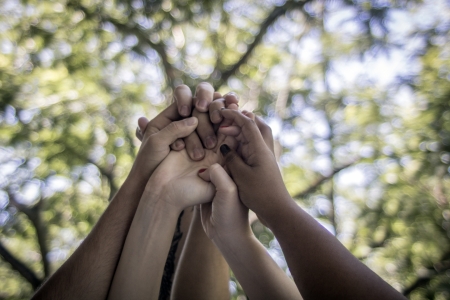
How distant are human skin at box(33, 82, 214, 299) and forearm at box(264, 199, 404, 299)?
2.33ft

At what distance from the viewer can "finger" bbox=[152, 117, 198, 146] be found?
169 cm

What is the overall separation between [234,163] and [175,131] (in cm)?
38

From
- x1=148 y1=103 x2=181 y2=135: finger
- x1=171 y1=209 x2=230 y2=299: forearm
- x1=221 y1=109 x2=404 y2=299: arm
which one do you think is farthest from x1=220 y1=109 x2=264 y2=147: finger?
x1=171 y1=209 x2=230 y2=299: forearm

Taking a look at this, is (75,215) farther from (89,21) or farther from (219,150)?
(219,150)

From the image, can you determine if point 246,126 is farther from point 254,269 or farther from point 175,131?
point 254,269

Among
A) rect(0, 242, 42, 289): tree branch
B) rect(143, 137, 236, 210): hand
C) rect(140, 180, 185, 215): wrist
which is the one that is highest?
rect(143, 137, 236, 210): hand

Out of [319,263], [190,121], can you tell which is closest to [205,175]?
[190,121]

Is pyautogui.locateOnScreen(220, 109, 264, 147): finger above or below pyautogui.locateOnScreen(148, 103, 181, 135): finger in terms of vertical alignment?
above

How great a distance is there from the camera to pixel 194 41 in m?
5.08

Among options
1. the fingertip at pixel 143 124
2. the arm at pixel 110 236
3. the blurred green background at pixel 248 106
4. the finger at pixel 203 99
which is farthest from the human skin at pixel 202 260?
the blurred green background at pixel 248 106

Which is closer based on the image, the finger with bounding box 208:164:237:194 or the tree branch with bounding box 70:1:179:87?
the finger with bounding box 208:164:237:194

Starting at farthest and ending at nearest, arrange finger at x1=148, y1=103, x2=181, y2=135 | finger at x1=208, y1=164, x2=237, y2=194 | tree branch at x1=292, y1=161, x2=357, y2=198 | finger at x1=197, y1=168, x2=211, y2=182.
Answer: tree branch at x1=292, y1=161, x2=357, y2=198 → finger at x1=148, y1=103, x2=181, y2=135 → finger at x1=197, y1=168, x2=211, y2=182 → finger at x1=208, y1=164, x2=237, y2=194

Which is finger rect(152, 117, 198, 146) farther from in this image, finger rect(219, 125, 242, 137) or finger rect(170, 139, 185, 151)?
finger rect(219, 125, 242, 137)

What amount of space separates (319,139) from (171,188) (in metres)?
4.18
